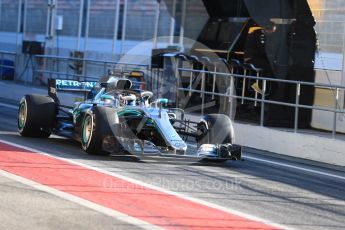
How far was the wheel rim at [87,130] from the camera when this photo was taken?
1047cm

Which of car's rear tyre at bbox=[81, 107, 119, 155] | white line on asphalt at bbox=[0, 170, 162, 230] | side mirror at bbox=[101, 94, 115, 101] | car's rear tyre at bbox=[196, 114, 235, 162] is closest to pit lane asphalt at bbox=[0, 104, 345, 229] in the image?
car's rear tyre at bbox=[81, 107, 119, 155]

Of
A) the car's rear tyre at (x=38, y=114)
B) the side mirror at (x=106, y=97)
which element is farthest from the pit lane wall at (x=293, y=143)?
the car's rear tyre at (x=38, y=114)

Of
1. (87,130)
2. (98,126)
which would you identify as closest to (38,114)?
(87,130)

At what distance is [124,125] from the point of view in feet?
34.4

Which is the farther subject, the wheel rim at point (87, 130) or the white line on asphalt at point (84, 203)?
the wheel rim at point (87, 130)

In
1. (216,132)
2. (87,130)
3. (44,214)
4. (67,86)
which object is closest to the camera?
(44,214)

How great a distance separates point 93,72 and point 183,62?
5237 millimetres

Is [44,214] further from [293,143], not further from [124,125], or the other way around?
[293,143]

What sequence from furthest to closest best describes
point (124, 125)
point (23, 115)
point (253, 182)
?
point (23, 115)
point (124, 125)
point (253, 182)

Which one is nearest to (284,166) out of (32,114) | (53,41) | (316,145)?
(316,145)

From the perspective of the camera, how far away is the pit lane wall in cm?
1234

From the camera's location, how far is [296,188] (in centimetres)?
932

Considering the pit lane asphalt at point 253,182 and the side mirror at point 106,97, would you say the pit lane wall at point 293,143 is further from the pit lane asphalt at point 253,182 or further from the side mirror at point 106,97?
the side mirror at point 106,97

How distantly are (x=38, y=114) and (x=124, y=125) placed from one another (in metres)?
2.07
